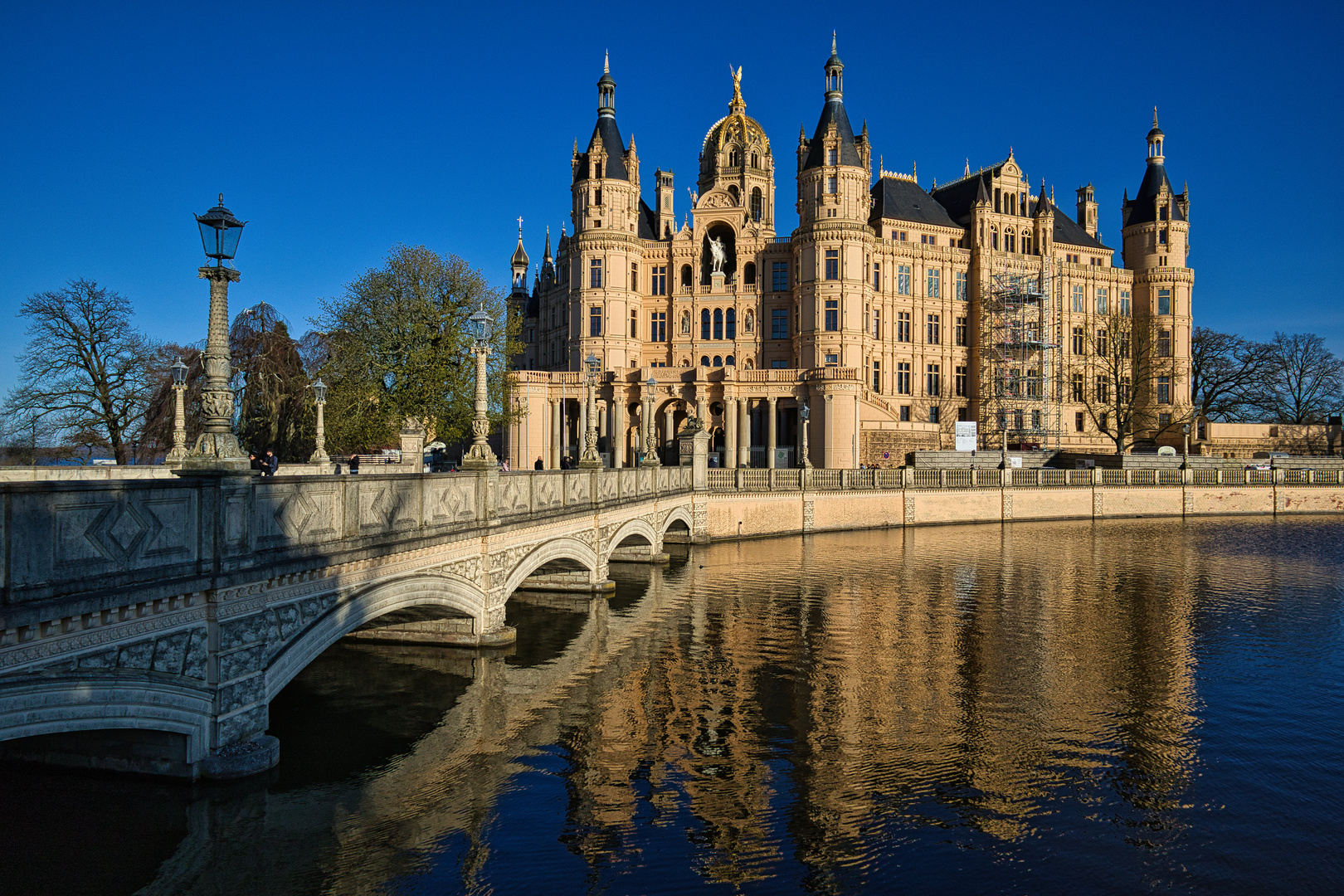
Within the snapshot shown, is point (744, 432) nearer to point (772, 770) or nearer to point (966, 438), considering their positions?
point (966, 438)

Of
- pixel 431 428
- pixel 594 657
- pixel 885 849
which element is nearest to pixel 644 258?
pixel 431 428

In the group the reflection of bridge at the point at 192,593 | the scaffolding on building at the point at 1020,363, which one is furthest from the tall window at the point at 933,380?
the reflection of bridge at the point at 192,593

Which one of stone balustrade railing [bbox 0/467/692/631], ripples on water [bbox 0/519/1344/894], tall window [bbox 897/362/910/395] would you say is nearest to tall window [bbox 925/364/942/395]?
tall window [bbox 897/362/910/395]

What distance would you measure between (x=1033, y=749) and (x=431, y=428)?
31.7 m

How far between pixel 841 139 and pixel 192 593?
5641cm

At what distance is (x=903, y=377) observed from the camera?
222 feet

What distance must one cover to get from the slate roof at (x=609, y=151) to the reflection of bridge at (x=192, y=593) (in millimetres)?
48575

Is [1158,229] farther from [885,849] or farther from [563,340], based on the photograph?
[885,849]

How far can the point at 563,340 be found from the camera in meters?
69.7

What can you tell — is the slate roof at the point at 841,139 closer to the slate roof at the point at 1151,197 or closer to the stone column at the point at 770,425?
the stone column at the point at 770,425

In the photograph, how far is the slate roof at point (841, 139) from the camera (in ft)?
192

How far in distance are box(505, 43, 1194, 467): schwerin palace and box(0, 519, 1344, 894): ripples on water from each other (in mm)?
33823

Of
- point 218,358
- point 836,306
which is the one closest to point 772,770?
point 218,358

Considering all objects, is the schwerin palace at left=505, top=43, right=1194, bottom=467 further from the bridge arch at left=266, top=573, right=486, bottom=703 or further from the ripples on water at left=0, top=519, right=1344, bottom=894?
the bridge arch at left=266, top=573, right=486, bottom=703
